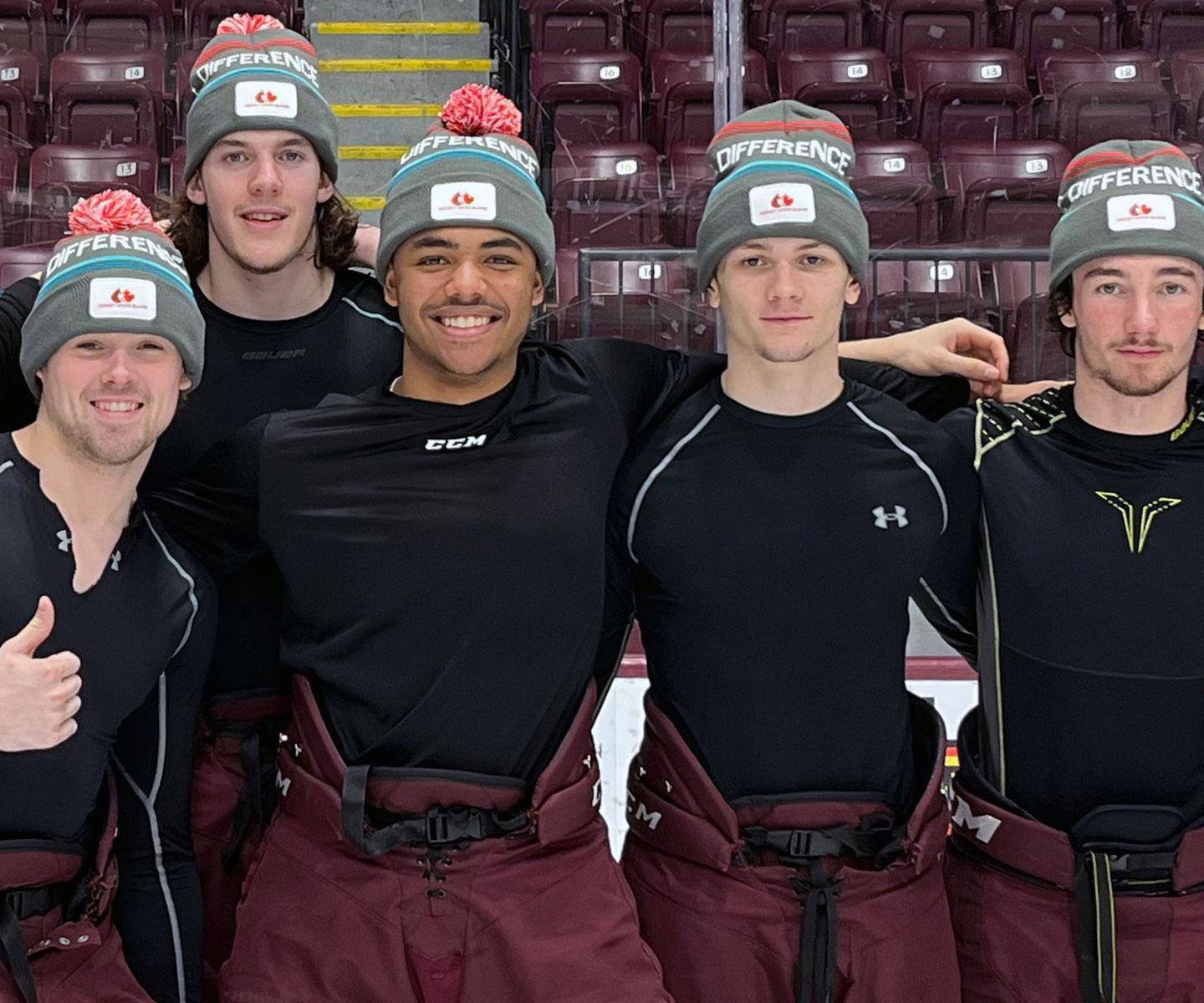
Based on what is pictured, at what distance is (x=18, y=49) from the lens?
21.5ft

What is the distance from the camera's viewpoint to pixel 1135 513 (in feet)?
9.24

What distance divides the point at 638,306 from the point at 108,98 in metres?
2.53

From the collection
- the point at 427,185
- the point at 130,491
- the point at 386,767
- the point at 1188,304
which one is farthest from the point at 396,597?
the point at 1188,304

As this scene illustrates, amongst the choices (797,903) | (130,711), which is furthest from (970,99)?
(130,711)

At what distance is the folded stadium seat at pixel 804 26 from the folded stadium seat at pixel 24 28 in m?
2.75

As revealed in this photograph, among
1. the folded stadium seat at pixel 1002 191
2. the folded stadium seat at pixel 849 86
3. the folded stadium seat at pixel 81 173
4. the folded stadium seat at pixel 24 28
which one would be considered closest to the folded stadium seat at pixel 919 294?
the folded stadium seat at pixel 1002 191

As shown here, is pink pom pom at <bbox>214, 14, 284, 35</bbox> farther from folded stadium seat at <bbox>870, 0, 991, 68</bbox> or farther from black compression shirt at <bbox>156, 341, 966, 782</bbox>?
folded stadium seat at <bbox>870, 0, 991, 68</bbox>

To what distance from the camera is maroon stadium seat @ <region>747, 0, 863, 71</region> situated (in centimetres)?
703

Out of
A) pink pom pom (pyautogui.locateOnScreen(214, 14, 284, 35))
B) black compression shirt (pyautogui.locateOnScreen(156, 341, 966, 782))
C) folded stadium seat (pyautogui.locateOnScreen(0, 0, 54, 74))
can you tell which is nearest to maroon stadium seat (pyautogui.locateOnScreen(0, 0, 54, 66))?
folded stadium seat (pyautogui.locateOnScreen(0, 0, 54, 74))

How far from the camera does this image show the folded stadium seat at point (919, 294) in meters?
5.29

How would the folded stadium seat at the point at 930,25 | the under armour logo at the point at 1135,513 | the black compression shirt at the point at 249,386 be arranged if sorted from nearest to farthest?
the under armour logo at the point at 1135,513 → the black compression shirt at the point at 249,386 → the folded stadium seat at the point at 930,25

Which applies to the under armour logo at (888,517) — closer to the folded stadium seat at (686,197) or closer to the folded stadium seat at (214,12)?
the folded stadium seat at (686,197)

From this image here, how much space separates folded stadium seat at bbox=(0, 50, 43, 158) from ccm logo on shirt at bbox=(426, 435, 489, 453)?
13.5 ft

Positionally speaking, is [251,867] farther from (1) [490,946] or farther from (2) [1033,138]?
(2) [1033,138]
